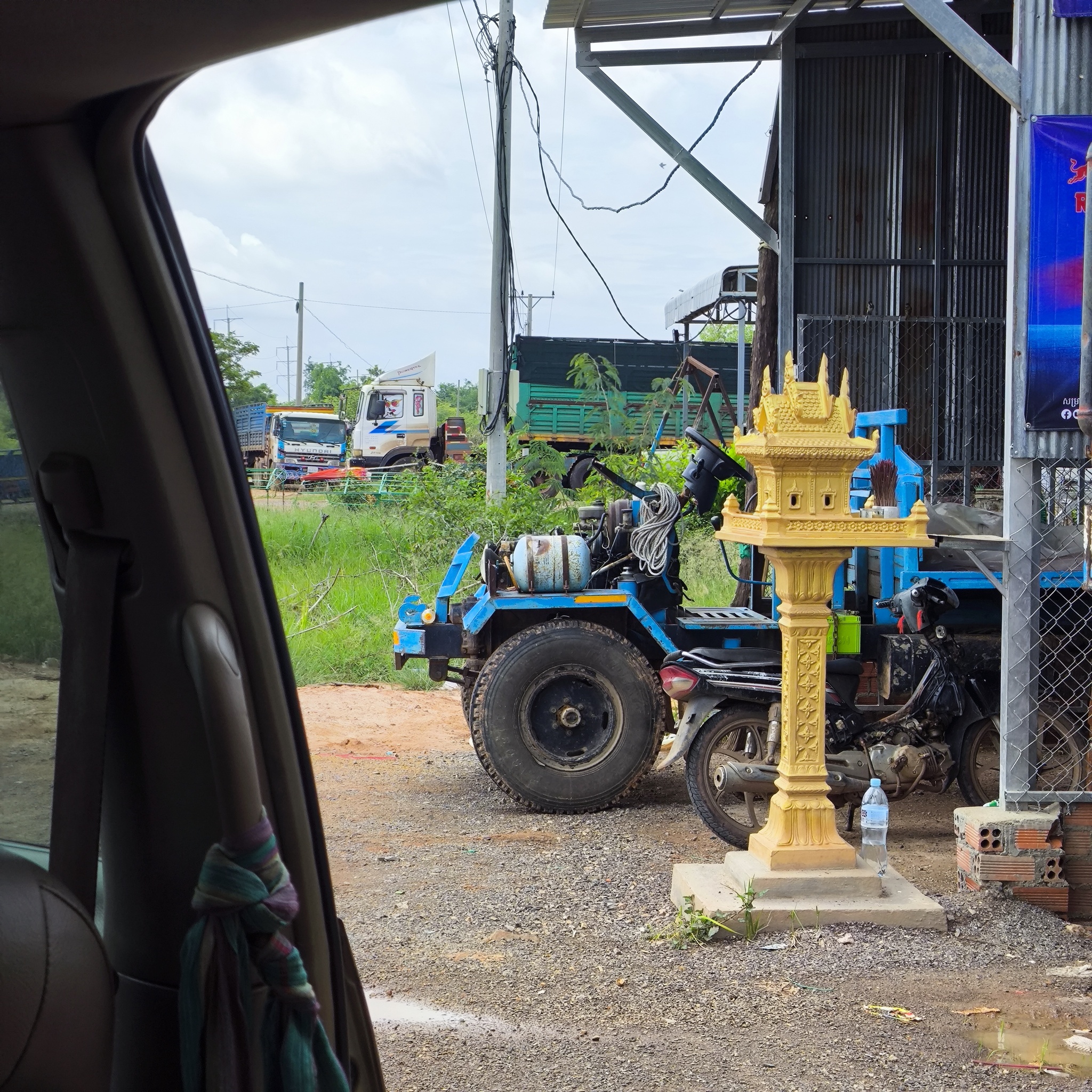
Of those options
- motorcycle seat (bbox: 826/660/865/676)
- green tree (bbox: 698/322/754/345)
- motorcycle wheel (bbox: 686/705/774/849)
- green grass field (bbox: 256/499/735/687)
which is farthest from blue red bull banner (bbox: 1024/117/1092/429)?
green tree (bbox: 698/322/754/345)

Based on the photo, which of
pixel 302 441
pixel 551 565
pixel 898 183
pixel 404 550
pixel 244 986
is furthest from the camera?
pixel 302 441

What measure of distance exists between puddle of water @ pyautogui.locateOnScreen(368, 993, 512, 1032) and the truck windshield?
79.2 feet

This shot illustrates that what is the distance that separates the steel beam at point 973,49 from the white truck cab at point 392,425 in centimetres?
2131

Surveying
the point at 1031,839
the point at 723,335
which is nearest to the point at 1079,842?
the point at 1031,839

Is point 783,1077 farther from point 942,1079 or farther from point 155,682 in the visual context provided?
point 155,682

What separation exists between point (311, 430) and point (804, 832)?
2412cm

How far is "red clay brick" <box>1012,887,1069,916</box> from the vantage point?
5.61 metres

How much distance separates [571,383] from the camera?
2370cm

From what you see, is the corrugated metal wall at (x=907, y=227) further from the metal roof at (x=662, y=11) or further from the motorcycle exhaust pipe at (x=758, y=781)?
the motorcycle exhaust pipe at (x=758, y=781)

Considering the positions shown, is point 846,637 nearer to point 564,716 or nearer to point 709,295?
point 564,716

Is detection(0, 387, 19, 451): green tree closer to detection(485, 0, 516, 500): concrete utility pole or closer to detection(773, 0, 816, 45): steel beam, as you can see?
detection(773, 0, 816, 45): steel beam

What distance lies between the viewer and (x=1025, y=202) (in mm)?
5473

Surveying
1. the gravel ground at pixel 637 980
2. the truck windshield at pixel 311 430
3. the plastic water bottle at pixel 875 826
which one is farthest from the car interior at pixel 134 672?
the truck windshield at pixel 311 430

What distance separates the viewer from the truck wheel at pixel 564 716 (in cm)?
701
